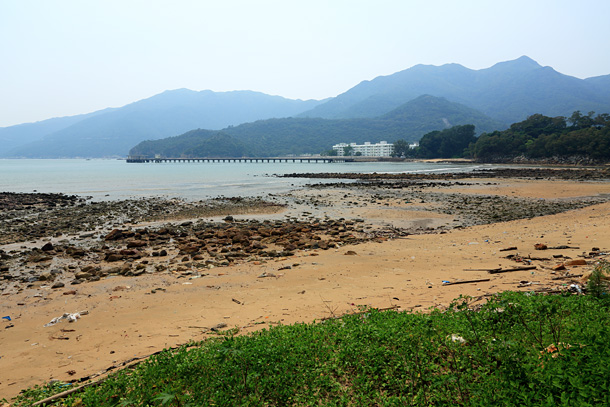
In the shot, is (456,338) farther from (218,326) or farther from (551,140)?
(551,140)

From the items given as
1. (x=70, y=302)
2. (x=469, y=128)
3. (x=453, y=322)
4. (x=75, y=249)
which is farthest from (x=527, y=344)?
(x=469, y=128)

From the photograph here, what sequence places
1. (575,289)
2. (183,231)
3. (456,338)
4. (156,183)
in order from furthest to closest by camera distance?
(156,183)
(183,231)
(575,289)
(456,338)

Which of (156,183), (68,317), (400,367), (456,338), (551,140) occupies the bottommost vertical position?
(68,317)

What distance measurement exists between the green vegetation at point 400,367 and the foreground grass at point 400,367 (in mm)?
13

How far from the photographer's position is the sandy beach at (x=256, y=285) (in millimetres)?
6512

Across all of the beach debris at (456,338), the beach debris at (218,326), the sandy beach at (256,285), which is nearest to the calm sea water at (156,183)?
the sandy beach at (256,285)

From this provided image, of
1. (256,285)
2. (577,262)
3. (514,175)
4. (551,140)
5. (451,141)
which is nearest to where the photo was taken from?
(577,262)

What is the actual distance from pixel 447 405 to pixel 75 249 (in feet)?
51.1

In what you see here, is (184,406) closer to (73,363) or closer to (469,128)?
(73,363)

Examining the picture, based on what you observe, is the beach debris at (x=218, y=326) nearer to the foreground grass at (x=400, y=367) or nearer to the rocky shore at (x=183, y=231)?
the foreground grass at (x=400, y=367)

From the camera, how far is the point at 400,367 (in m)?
4.50

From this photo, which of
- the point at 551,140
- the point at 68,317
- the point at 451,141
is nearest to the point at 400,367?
the point at 68,317

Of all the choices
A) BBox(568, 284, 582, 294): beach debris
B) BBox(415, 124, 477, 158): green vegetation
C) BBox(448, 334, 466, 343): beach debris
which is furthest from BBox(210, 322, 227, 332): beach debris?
BBox(415, 124, 477, 158): green vegetation

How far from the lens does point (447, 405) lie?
3713mm
